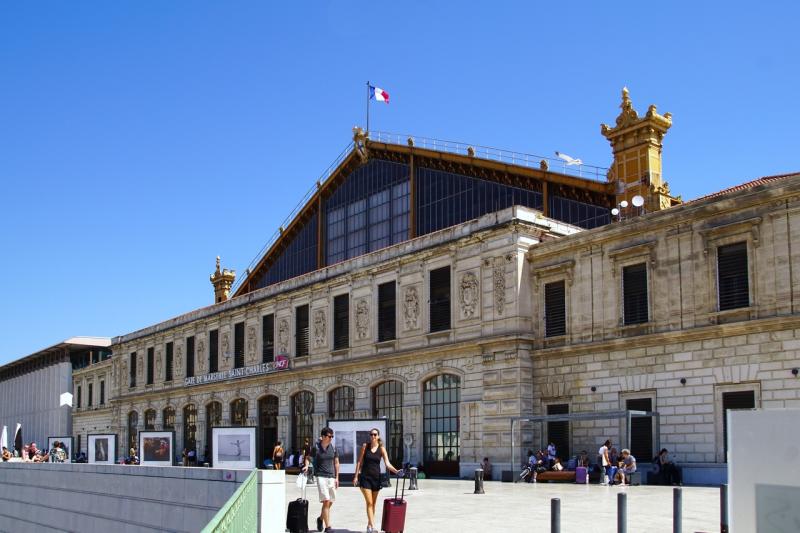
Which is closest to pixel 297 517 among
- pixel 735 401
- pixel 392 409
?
pixel 735 401

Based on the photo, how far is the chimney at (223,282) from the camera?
240 ft

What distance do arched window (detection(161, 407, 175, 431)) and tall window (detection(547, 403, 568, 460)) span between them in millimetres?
34995

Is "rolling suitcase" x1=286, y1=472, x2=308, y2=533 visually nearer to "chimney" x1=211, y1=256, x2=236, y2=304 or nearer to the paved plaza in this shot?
the paved plaza

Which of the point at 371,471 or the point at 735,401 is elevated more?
the point at 735,401

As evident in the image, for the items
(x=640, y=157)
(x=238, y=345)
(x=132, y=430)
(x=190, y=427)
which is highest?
(x=640, y=157)

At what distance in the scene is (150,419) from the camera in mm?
67375

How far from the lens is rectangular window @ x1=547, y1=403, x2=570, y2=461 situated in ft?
116

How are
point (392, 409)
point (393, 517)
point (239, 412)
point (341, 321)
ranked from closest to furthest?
point (393, 517), point (392, 409), point (341, 321), point (239, 412)

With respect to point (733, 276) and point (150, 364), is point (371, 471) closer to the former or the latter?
point (733, 276)

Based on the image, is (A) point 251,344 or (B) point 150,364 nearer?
(A) point 251,344

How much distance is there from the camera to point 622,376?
111 ft

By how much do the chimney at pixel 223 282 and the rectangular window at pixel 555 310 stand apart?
133 ft

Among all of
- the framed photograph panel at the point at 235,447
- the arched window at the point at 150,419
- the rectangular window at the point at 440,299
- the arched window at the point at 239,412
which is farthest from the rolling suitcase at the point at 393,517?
the arched window at the point at 150,419

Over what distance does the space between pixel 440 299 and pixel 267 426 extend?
16.7m
